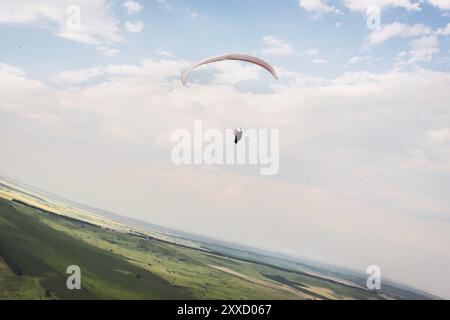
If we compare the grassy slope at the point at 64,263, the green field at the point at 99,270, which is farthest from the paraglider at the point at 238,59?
the grassy slope at the point at 64,263

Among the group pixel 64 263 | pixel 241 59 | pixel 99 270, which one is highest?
pixel 241 59

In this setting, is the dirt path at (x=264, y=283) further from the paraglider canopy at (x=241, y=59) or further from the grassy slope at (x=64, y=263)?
the paraglider canopy at (x=241, y=59)

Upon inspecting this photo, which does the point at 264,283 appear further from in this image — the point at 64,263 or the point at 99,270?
Result: the point at 64,263

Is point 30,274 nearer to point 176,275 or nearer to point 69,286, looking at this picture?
point 69,286

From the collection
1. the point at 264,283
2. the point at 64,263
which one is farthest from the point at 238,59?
the point at 264,283

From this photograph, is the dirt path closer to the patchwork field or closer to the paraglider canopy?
the patchwork field

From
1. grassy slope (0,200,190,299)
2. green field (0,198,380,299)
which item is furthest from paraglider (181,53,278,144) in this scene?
grassy slope (0,200,190,299)
